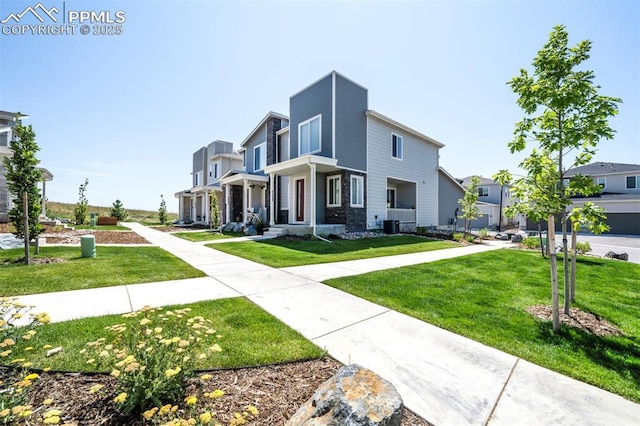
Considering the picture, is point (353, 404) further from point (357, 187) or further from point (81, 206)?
point (81, 206)

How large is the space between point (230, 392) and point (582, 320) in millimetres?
4639

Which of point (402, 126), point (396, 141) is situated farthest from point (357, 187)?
point (402, 126)

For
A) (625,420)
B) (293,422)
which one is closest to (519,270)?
(625,420)

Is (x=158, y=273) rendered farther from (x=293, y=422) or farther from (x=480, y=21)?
(x=480, y=21)

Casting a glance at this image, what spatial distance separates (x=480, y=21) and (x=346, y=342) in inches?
403

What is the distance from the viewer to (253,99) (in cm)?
1415

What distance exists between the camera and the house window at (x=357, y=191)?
14.2 metres

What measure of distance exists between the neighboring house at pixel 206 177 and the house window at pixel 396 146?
1442 centimetres

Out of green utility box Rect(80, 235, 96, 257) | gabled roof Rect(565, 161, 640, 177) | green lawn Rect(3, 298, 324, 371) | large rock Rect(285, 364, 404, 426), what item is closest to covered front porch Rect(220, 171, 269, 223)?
green utility box Rect(80, 235, 96, 257)

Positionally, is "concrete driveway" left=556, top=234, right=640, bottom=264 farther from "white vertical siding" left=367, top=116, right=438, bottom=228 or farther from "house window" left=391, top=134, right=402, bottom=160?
"house window" left=391, top=134, right=402, bottom=160

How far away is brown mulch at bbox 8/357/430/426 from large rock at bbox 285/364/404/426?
0.40m

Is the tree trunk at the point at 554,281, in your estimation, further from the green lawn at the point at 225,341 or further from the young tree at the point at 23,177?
the young tree at the point at 23,177

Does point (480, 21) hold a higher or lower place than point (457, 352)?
higher

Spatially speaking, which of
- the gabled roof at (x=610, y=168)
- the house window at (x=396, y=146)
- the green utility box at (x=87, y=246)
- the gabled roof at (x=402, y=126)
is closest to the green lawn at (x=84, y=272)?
the green utility box at (x=87, y=246)
